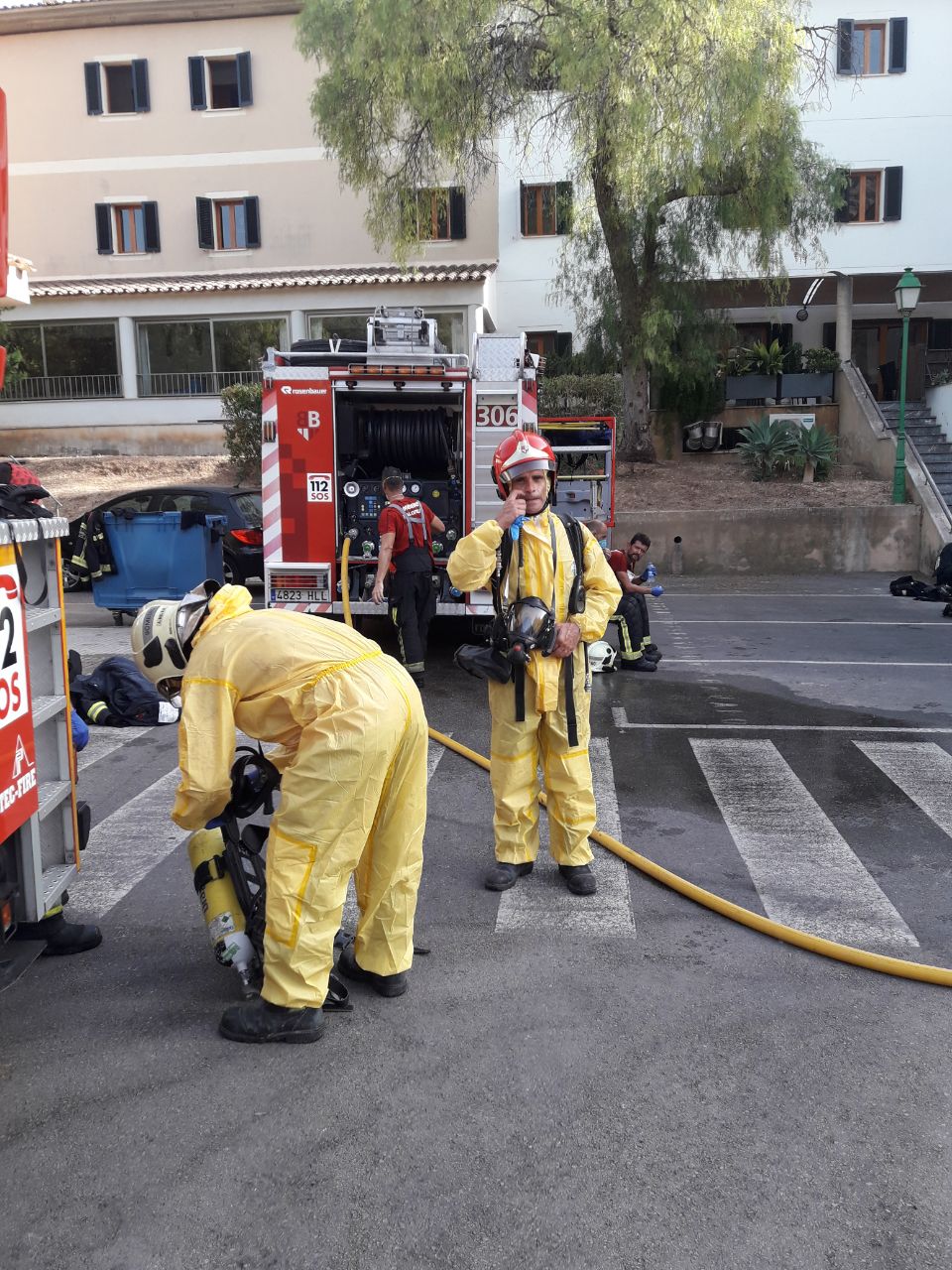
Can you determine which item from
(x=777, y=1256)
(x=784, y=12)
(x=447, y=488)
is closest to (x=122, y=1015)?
(x=777, y=1256)

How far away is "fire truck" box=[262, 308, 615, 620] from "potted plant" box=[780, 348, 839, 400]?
13651mm

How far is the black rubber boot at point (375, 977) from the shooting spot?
12.6 feet

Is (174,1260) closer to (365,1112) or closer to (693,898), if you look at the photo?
(365,1112)

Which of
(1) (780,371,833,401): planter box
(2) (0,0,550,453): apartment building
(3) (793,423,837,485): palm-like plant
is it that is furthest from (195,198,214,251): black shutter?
(3) (793,423,837,485): palm-like plant

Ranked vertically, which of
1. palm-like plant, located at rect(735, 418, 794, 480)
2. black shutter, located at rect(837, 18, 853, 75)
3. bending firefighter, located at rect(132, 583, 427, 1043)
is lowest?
bending firefighter, located at rect(132, 583, 427, 1043)

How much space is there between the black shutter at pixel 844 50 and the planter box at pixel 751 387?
609 cm

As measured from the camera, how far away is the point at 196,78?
2480cm

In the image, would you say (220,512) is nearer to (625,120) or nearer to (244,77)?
(625,120)

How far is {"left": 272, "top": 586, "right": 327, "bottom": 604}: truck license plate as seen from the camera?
32.0 feet

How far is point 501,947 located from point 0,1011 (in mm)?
1835

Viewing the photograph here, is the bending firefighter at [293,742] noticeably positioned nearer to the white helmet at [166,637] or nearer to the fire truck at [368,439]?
Answer: the white helmet at [166,637]

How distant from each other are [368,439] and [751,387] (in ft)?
44.9

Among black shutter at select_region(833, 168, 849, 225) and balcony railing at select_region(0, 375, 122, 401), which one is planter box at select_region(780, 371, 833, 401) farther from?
→ balcony railing at select_region(0, 375, 122, 401)

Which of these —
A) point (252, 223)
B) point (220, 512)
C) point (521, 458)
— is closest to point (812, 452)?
point (220, 512)
